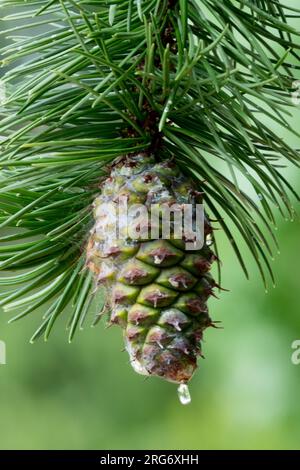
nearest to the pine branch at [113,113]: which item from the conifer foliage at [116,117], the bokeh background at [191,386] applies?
the conifer foliage at [116,117]

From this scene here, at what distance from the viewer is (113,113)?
2.11ft

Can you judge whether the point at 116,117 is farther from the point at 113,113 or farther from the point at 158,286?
the point at 158,286

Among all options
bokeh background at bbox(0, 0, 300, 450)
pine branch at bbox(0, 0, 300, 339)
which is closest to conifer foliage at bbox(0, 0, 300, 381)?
pine branch at bbox(0, 0, 300, 339)

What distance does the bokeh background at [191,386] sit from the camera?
1.17 m

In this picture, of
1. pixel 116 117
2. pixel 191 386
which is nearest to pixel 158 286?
pixel 116 117

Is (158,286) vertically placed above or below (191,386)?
above

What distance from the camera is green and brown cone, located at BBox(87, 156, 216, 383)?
0.57 meters

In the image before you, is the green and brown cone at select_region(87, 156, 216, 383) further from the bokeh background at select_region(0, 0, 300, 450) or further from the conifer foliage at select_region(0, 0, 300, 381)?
the bokeh background at select_region(0, 0, 300, 450)

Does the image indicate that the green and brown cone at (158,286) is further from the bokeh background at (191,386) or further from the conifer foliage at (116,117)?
the bokeh background at (191,386)

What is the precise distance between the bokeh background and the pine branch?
0.45 m

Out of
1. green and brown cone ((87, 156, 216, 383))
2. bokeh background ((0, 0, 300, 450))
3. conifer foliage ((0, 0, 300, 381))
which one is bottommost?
bokeh background ((0, 0, 300, 450))

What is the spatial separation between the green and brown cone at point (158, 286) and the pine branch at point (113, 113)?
3 centimetres

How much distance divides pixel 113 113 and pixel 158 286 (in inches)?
5.8
